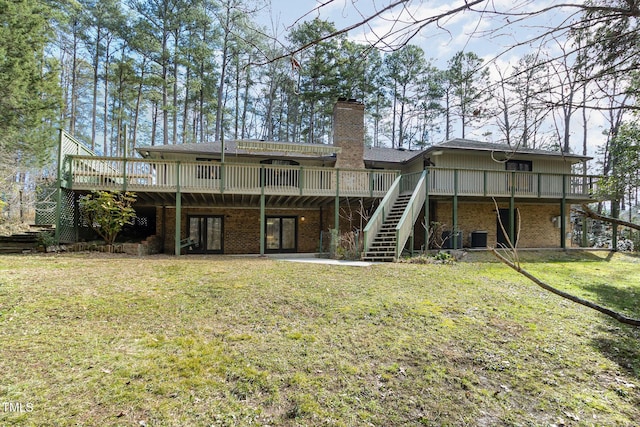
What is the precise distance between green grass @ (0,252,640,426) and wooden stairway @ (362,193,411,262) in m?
3.48

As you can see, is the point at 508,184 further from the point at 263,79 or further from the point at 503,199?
the point at 263,79

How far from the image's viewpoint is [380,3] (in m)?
1.98

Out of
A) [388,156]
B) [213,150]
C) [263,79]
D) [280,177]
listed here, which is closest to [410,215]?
[280,177]

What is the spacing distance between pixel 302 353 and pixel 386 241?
7900mm

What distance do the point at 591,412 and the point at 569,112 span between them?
10.3 ft

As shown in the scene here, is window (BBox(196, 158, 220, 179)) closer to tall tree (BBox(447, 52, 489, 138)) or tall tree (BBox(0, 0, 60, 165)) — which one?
tall tree (BBox(0, 0, 60, 165))

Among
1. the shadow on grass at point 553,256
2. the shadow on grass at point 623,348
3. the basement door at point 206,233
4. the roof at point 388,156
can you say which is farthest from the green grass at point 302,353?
the roof at point 388,156

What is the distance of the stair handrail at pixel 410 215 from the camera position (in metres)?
10.9

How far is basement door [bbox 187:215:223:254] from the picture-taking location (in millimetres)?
14789

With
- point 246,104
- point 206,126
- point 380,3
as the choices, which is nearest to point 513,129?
point 380,3

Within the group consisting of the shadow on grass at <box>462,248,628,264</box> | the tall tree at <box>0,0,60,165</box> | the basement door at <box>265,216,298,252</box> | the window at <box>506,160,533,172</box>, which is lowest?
the shadow on grass at <box>462,248,628,264</box>

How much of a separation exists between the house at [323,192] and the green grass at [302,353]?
16.8ft

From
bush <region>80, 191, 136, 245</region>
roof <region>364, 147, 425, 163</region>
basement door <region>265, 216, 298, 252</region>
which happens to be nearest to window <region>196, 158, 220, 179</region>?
bush <region>80, 191, 136, 245</region>

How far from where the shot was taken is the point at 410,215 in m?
11.9
